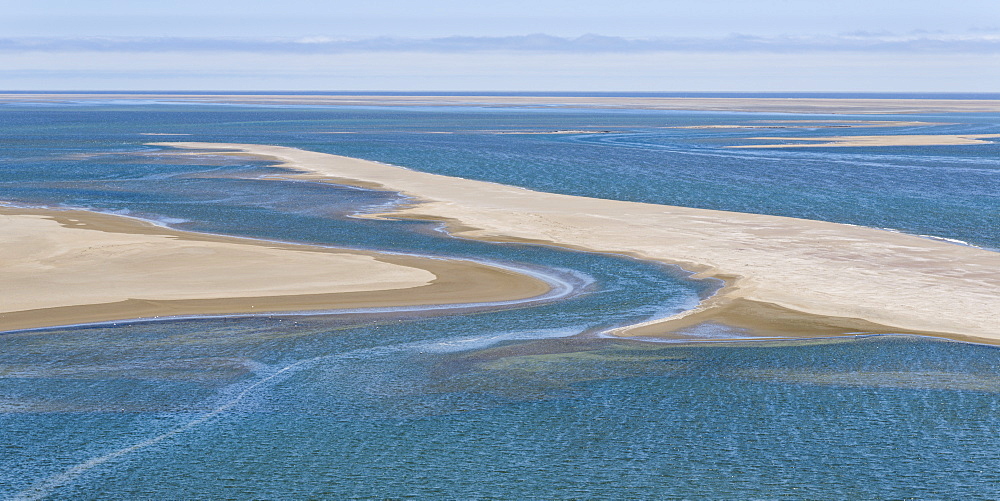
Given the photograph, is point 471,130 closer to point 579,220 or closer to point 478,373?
point 579,220

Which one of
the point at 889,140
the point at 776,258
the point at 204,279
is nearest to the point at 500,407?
the point at 204,279

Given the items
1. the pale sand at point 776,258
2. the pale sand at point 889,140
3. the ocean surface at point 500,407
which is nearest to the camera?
the ocean surface at point 500,407

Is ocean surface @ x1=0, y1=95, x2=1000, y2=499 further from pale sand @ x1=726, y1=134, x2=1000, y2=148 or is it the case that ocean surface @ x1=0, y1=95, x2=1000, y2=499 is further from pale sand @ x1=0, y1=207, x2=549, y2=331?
pale sand @ x1=726, y1=134, x2=1000, y2=148

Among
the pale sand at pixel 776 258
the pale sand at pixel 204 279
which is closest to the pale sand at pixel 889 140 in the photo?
the pale sand at pixel 776 258

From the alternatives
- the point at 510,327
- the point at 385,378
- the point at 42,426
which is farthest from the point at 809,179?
the point at 42,426

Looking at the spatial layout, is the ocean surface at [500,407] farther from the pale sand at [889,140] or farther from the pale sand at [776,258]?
the pale sand at [889,140]

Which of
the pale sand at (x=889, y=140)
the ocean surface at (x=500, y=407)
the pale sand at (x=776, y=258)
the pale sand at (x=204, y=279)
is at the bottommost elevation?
the ocean surface at (x=500, y=407)

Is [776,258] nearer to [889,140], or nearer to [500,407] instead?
[500,407]
